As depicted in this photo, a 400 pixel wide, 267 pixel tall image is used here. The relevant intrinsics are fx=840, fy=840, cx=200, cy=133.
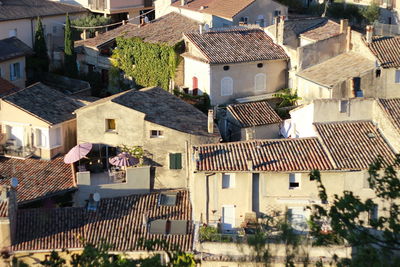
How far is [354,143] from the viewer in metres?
37.8

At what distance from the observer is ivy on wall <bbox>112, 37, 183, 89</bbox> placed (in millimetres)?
48812

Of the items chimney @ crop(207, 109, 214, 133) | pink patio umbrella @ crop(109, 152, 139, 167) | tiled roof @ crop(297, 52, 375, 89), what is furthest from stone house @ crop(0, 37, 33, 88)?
tiled roof @ crop(297, 52, 375, 89)

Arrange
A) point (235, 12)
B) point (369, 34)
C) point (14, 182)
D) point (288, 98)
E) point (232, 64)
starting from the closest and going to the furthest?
point (14, 182) → point (369, 34) → point (232, 64) → point (288, 98) → point (235, 12)

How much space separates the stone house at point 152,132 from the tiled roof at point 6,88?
7497 millimetres

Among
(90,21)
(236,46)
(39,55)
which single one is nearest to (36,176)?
(236,46)

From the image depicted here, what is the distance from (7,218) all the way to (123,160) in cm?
649

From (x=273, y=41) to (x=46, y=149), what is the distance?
49.2ft

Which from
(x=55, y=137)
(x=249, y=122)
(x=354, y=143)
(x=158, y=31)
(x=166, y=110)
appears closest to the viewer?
(x=354, y=143)

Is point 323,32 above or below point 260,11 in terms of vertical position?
below

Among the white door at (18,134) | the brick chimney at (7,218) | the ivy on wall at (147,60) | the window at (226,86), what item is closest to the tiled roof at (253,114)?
the window at (226,86)

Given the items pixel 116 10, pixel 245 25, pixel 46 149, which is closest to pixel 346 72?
pixel 245 25

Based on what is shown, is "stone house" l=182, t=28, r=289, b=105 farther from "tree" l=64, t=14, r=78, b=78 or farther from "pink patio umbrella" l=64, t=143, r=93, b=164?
"pink patio umbrella" l=64, t=143, r=93, b=164

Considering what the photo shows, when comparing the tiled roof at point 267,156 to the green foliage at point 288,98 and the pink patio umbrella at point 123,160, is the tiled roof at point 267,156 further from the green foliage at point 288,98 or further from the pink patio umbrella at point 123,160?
the green foliage at point 288,98

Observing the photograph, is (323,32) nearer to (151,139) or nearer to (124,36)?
(124,36)
